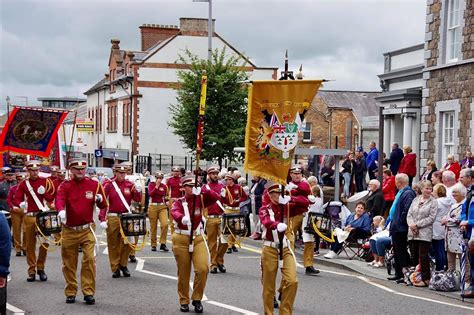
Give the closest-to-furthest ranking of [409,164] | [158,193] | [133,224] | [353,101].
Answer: [133,224]
[158,193]
[409,164]
[353,101]

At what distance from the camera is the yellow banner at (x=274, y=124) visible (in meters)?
10.3

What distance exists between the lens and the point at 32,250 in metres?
14.0

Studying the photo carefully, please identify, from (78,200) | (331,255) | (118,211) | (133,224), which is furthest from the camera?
(331,255)

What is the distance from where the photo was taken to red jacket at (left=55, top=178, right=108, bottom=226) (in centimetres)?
1210

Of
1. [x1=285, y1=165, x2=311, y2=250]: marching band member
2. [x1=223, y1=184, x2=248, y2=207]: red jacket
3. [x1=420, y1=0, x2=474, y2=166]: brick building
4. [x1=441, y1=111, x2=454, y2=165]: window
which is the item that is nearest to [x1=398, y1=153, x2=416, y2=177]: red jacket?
[x1=420, y1=0, x2=474, y2=166]: brick building

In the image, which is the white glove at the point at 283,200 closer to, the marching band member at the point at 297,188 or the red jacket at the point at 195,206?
the marching band member at the point at 297,188

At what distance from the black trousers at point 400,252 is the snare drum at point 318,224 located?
1760mm

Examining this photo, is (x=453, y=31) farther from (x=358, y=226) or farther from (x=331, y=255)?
(x=331, y=255)

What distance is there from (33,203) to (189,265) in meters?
4.71

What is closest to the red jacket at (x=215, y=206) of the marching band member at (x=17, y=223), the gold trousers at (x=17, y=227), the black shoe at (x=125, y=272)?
the black shoe at (x=125, y=272)

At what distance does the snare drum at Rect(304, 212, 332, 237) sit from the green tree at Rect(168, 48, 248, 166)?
59.3ft

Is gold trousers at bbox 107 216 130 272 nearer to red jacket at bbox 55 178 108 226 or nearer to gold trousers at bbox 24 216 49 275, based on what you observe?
gold trousers at bbox 24 216 49 275

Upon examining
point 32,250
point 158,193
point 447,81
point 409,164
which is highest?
point 447,81

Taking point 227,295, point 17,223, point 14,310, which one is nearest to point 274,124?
point 227,295
